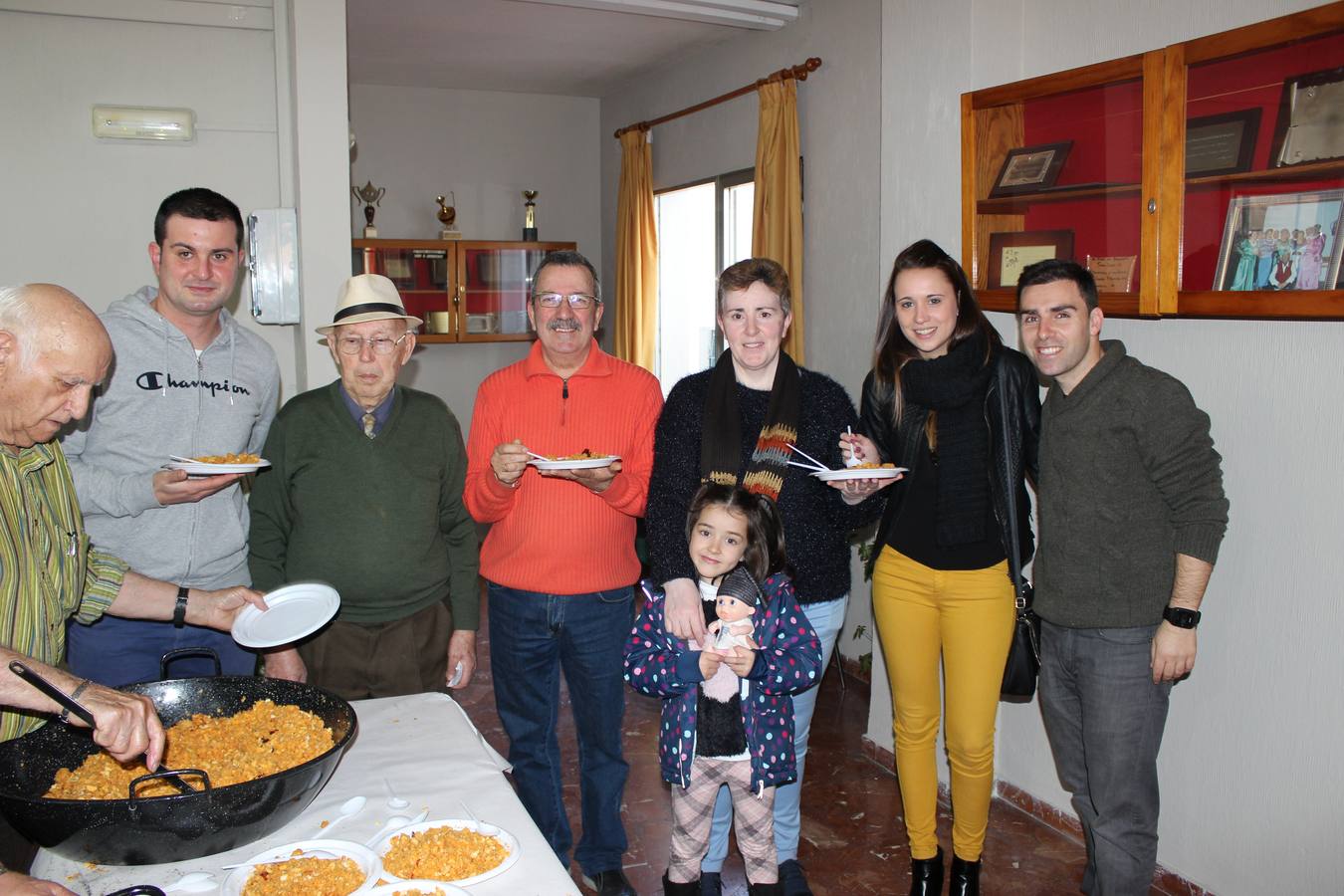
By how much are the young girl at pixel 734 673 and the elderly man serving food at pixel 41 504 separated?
40.1 inches

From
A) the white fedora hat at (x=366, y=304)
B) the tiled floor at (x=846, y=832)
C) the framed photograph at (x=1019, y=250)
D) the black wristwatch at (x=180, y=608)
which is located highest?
the framed photograph at (x=1019, y=250)

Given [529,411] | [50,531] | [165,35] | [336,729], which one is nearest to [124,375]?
[50,531]

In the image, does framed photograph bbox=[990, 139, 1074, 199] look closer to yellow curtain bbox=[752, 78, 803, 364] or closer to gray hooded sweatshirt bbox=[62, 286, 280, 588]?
yellow curtain bbox=[752, 78, 803, 364]

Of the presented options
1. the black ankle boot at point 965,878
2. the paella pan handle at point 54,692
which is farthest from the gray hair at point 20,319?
the black ankle boot at point 965,878

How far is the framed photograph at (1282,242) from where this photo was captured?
7.16 ft

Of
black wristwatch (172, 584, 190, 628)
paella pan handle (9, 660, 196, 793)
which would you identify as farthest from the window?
paella pan handle (9, 660, 196, 793)

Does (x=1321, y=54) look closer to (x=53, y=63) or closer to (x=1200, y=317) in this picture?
(x=1200, y=317)

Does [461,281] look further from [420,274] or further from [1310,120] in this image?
[1310,120]

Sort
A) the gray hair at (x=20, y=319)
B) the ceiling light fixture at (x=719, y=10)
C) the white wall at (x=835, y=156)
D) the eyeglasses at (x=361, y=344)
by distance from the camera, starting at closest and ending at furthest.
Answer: the gray hair at (x=20, y=319) → the eyeglasses at (x=361, y=344) → the white wall at (x=835, y=156) → the ceiling light fixture at (x=719, y=10)

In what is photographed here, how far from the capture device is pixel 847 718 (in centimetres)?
411

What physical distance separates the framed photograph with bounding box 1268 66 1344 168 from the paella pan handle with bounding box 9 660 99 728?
2.52 metres

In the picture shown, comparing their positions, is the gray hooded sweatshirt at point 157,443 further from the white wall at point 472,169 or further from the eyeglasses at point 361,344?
the white wall at point 472,169

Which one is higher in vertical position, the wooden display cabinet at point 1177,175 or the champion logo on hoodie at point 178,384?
the wooden display cabinet at point 1177,175

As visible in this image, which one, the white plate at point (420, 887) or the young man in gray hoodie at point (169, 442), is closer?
the white plate at point (420, 887)
